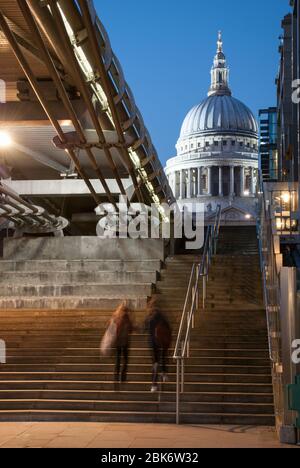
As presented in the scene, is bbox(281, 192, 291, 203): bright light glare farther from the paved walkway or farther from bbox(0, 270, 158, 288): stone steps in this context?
the paved walkway

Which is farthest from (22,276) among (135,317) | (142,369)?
(142,369)

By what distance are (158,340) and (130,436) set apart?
2.74m

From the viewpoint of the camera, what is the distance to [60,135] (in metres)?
15.5

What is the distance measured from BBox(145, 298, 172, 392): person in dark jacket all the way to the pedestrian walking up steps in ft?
1.13

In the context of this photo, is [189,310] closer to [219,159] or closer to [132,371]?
[132,371]

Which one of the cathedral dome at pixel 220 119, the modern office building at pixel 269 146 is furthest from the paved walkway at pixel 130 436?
the cathedral dome at pixel 220 119

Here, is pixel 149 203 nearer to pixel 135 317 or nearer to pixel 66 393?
pixel 135 317

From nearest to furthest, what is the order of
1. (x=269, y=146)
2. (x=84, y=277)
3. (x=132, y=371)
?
(x=132, y=371) → (x=84, y=277) → (x=269, y=146)

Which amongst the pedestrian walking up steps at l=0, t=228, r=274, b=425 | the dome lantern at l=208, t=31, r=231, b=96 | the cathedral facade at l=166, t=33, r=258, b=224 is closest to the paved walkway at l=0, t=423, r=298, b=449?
the pedestrian walking up steps at l=0, t=228, r=274, b=425

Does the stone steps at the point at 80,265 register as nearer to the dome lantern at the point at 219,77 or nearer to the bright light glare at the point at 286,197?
the bright light glare at the point at 286,197

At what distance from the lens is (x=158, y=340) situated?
13.2 metres

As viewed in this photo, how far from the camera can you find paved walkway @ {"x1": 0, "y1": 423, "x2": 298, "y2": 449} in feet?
32.8

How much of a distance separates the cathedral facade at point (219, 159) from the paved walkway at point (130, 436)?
8677 cm

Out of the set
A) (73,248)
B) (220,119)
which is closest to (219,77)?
(220,119)
